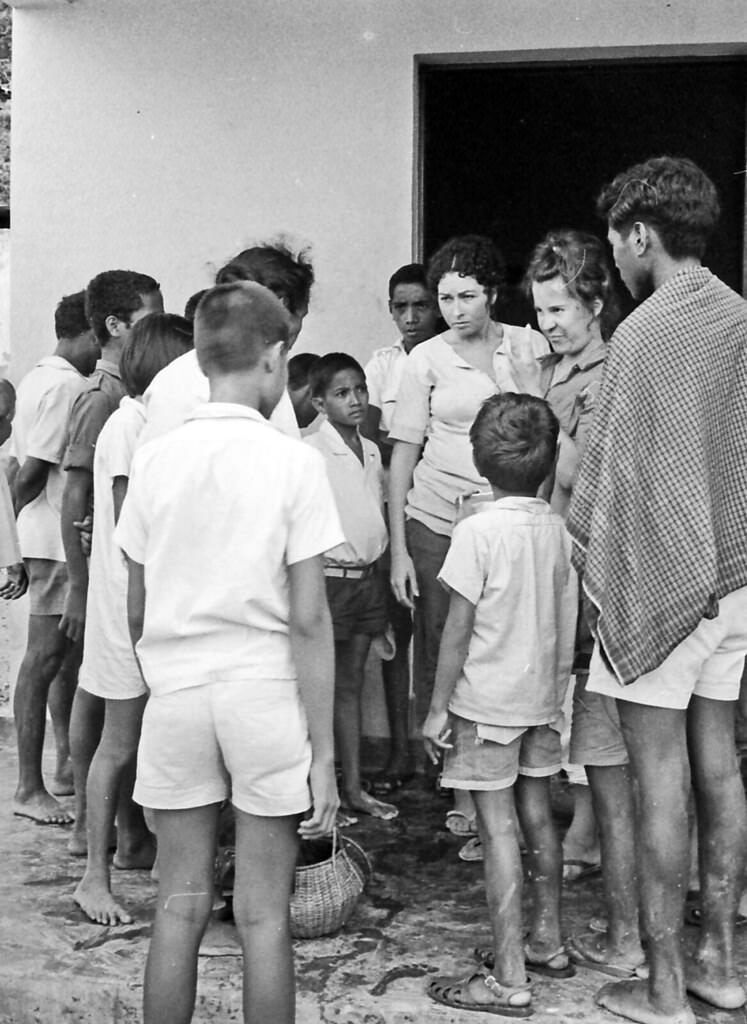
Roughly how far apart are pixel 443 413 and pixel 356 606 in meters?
0.81

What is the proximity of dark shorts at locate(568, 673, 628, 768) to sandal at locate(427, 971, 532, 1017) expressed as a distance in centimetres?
59

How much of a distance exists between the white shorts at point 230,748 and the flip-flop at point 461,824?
202cm

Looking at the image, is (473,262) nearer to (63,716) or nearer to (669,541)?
(669,541)

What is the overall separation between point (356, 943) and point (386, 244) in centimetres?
303

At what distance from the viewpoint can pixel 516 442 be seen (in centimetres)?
342

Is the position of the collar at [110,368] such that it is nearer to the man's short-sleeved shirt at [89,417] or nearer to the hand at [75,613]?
the man's short-sleeved shirt at [89,417]

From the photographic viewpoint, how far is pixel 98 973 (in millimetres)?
3461

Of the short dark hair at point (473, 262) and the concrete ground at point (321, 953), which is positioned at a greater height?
the short dark hair at point (473, 262)

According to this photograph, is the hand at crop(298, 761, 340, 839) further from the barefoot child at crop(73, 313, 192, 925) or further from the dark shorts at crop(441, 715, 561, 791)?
the barefoot child at crop(73, 313, 192, 925)

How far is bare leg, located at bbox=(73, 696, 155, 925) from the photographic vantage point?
381cm

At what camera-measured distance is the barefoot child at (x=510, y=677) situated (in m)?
3.34

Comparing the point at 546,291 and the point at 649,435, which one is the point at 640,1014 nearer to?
the point at 649,435

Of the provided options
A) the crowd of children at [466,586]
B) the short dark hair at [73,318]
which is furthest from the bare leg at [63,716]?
the short dark hair at [73,318]

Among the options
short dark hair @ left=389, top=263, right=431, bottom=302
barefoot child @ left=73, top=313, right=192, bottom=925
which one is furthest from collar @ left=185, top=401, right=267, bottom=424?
short dark hair @ left=389, top=263, right=431, bottom=302
